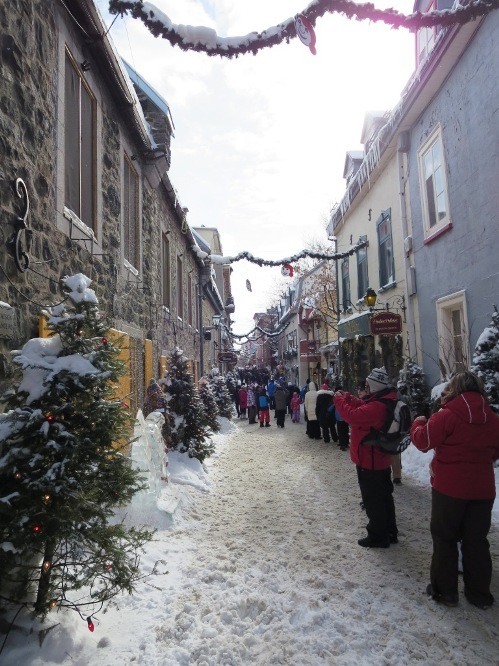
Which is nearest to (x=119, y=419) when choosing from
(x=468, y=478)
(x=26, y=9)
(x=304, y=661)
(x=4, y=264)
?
(x=4, y=264)

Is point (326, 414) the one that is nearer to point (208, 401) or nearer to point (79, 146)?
point (208, 401)

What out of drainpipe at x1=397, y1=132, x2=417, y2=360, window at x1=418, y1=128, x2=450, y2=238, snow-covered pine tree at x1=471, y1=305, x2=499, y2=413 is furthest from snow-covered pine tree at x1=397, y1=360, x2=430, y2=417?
snow-covered pine tree at x1=471, y1=305, x2=499, y2=413

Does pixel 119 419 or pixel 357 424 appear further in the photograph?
pixel 357 424

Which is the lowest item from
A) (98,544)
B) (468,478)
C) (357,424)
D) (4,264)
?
(98,544)

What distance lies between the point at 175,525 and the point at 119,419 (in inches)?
110

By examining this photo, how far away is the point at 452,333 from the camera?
9.45m

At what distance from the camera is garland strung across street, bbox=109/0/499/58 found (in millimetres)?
4148

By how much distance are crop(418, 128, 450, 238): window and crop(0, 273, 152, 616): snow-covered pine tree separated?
7710mm

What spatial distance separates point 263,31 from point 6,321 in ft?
10.5

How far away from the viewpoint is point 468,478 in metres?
3.56

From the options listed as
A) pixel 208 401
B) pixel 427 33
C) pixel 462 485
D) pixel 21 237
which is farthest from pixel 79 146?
pixel 427 33

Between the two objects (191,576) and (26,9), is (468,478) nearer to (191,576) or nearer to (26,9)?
(191,576)

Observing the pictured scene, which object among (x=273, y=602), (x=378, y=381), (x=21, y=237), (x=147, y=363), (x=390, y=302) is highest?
(x=390, y=302)

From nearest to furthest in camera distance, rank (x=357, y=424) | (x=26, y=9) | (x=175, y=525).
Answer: (x=26, y=9) < (x=357, y=424) < (x=175, y=525)
